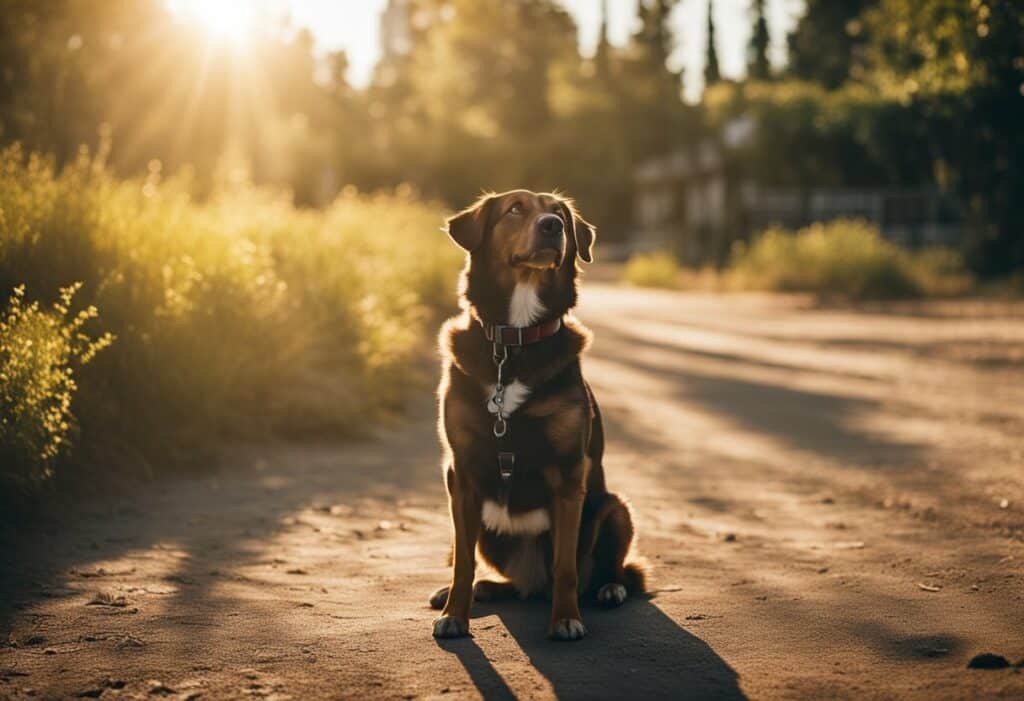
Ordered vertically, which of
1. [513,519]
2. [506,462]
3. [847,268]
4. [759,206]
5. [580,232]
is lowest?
[513,519]

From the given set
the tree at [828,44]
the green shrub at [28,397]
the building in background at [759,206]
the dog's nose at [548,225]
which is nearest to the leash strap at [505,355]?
the dog's nose at [548,225]

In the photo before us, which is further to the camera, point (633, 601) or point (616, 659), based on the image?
point (633, 601)

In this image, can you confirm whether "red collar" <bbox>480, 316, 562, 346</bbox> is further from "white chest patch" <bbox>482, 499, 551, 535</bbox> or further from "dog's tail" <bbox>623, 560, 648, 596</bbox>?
"dog's tail" <bbox>623, 560, 648, 596</bbox>

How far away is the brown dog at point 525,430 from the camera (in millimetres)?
4496

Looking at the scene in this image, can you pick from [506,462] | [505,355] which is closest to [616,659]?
[506,462]

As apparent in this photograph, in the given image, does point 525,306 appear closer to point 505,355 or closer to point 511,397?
point 505,355

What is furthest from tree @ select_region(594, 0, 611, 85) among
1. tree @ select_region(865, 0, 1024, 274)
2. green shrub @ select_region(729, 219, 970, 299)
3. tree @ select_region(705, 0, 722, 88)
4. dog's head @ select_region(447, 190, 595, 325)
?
dog's head @ select_region(447, 190, 595, 325)

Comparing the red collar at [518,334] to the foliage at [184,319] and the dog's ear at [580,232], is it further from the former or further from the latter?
the foliage at [184,319]

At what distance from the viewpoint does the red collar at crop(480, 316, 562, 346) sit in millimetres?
4703

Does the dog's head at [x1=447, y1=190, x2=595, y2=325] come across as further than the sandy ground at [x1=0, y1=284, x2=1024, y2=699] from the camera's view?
Yes

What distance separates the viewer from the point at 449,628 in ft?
14.5

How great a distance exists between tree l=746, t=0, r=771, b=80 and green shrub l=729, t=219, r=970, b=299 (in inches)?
1020

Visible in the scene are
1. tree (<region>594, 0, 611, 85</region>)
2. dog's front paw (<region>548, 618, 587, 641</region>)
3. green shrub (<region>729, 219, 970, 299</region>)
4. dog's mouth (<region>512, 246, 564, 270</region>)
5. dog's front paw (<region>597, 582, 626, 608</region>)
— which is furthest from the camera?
tree (<region>594, 0, 611, 85</region>)

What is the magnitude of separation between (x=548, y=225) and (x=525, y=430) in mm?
896
